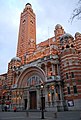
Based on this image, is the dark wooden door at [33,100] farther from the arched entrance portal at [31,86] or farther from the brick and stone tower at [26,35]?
the brick and stone tower at [26,35]

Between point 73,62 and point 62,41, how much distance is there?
28.5 ft

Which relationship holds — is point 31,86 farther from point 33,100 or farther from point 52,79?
point 52,79

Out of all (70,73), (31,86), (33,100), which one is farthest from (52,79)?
(33,100)

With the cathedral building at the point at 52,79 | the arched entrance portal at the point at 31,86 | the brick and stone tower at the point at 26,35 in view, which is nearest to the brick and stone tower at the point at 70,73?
the cathedral building at the point at 52,79

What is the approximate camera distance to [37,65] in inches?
1607

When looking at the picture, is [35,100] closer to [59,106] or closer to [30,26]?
[59,106]

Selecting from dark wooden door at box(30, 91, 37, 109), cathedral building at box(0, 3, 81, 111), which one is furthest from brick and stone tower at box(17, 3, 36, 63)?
dark wooden door at box(30, 91, 37, 109)

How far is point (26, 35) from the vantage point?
66438 mm

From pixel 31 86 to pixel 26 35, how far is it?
31.9 metres

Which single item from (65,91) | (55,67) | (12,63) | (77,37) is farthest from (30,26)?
(65,91)

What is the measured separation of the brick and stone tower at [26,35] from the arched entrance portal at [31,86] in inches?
607

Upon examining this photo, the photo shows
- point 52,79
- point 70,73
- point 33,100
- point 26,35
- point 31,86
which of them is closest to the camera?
point 70,73

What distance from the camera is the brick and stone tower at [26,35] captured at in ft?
199

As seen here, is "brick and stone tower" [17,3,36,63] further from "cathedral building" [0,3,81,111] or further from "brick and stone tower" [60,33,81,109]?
"brick and stone tower" [60,33,81,109]
